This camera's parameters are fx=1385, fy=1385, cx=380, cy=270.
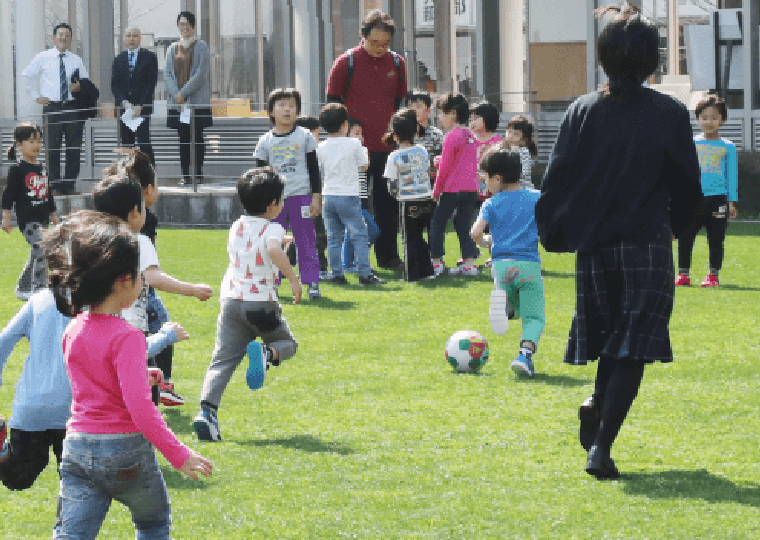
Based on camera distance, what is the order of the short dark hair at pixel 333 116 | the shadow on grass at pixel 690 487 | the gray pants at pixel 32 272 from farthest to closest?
the short dark hair at pixel 333 116
the gray pants at pixel 32 272
the shadow on grass at pixel 690 487

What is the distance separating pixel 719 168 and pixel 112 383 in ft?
27.6

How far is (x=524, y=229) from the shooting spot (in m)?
7.30

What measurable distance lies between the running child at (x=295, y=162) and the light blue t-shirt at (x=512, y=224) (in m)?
3.02

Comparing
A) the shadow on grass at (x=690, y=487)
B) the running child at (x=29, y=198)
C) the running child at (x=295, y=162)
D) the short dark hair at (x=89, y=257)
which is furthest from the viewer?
the running child at (x=295, y=162)

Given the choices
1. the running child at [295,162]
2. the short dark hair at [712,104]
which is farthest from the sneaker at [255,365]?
the short dark hair at [712,104]

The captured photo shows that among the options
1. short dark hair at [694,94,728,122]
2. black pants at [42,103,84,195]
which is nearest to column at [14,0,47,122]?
black pants at [42,103,84,195]

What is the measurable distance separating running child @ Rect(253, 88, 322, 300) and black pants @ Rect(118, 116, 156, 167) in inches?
254

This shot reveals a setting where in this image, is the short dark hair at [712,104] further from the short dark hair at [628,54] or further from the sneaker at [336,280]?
the short dark hair at [628,54]

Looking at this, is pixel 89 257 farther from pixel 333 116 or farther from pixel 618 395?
pixel 333 116

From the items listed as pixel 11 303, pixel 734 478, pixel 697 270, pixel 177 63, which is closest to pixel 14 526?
pixel 734 478

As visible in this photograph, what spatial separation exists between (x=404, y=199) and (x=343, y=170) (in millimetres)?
614

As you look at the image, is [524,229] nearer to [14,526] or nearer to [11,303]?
[14,526]

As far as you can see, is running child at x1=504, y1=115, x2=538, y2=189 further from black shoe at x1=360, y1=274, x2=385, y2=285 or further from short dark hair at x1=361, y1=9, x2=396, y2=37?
black shoe at x1=360, y1=274, x2=385, y2=285

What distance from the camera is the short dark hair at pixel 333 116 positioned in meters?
11.0
